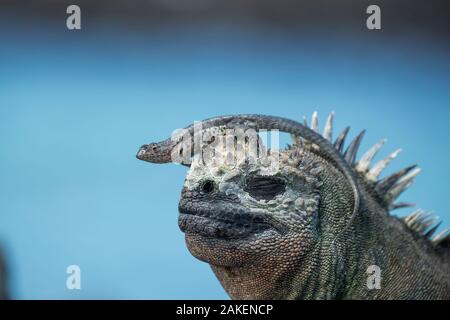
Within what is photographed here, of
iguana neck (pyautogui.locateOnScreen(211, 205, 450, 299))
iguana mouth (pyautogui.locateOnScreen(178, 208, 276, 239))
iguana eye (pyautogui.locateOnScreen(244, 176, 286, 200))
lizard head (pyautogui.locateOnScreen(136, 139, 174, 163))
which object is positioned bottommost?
iguana neck (pyautogui.locateOnScreen(211, 205, 450, 299))

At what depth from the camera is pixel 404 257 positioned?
93.2 inches

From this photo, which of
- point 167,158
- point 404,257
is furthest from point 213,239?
point 404,257

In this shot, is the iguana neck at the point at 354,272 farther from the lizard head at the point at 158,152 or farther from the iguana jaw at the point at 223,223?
the lizard head at the point at 158,152

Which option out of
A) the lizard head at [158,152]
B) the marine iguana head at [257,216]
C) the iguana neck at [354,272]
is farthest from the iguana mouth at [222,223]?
the lizard head at [158,152]

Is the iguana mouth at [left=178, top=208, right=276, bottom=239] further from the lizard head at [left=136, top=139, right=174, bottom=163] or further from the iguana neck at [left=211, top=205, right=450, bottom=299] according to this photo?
the lizard head at [left=136, top=139, right=174, bottom=163]

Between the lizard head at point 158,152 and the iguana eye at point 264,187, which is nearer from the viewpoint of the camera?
the iguana eye at point 264,187

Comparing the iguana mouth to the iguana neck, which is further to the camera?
the iguana neck

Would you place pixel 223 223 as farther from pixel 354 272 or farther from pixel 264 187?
pixel 354 272

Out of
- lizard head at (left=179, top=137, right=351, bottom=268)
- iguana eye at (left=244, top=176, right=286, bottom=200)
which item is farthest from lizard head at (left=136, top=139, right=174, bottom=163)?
iguana eye at (left=244, top=176, right=286, bottom=200)

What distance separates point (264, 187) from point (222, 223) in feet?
0.56

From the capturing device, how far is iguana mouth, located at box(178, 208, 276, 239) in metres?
2.04

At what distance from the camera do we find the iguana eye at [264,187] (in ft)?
6.89

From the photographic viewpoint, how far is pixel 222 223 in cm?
204
